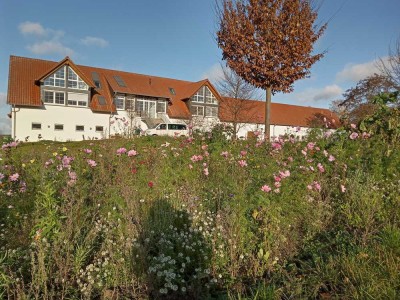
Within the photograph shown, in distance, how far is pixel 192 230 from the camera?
280 cm

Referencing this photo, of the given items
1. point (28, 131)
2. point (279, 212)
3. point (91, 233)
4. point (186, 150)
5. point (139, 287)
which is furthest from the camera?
point (28, 131)

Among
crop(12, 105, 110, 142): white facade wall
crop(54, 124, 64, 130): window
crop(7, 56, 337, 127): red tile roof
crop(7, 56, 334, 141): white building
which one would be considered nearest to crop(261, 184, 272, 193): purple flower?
crop(7, 56, 337, 127): red tile roof

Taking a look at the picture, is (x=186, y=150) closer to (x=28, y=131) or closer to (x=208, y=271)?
(x=208, y=271)

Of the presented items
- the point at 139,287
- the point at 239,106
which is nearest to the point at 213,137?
the point at 139,287

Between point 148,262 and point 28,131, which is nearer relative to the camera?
point 148,262

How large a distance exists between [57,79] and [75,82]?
66.0 inches

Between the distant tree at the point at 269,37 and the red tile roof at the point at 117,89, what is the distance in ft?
41.7

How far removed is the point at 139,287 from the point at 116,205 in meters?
A: 1.08

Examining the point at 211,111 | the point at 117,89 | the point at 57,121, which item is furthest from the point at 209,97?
the point at 57,121

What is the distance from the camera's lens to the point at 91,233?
2697 millimetres

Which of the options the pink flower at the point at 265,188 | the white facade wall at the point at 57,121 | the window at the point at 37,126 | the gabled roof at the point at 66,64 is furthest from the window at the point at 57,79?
the pink flower at the point at 265,188

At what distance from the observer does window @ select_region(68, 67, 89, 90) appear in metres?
30.6

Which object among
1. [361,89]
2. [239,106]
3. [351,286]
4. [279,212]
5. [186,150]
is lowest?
[351,286]

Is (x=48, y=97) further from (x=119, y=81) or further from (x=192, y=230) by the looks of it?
(x=192, y=230)
